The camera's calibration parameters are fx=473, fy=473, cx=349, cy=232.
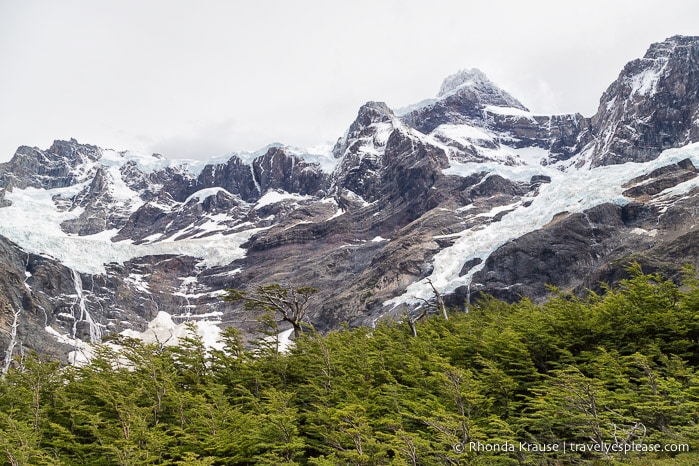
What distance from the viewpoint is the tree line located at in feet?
42.2

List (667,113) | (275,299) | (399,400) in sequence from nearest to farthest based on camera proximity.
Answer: (399,400) → (275,299) → (667,113)

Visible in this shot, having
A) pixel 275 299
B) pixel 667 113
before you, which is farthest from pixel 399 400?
pixel 667 113

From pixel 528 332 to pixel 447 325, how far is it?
12479mm

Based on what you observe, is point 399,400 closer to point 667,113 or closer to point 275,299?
point 275,299

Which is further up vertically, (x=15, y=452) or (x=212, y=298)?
(x=212, y=298)

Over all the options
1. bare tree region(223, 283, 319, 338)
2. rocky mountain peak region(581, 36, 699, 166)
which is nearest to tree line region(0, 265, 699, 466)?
bare tree region(223, 283, 319, 338)

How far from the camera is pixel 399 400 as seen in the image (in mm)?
16547

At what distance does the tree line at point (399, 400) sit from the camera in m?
12.9

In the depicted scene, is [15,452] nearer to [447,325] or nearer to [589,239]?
[447,325]

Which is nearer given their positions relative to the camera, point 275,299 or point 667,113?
point 275,299

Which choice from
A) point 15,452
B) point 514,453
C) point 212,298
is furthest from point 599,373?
point 212,298

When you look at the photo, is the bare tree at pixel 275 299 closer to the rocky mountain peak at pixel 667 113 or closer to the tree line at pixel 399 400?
the tree line at pixel 399 400

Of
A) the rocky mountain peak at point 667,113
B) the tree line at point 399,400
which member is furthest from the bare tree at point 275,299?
the rocky mountain peak at point 667,113

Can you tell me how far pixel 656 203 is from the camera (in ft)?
369
